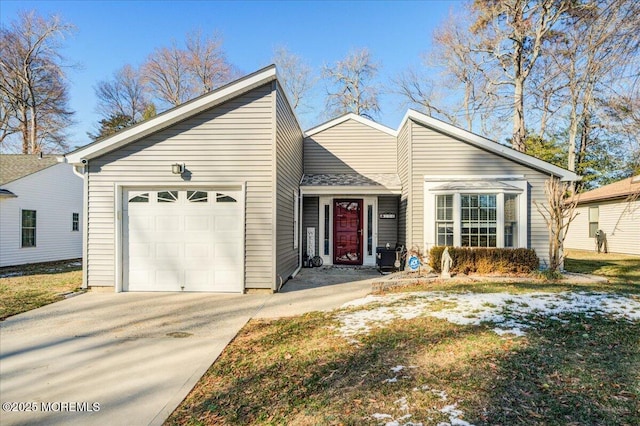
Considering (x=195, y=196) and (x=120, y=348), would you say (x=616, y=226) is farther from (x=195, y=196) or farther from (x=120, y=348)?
(x=120, y=348)

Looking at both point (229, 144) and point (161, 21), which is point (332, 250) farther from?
point (161, 21)

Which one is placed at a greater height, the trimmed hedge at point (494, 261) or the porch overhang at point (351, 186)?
the porch overhang at point (351, 186)

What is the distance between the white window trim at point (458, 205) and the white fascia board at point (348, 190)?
1.07 metres

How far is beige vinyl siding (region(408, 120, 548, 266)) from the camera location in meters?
8.84

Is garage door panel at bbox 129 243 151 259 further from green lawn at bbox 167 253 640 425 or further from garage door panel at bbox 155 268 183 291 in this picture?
green lawn at bbox 167 253 640 425

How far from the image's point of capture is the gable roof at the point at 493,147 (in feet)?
28.6

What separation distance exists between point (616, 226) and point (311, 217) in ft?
46.1

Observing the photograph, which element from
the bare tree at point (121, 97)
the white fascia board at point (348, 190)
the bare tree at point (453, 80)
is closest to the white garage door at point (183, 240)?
the white fascia board at point (348, 190)

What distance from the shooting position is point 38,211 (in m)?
12.4

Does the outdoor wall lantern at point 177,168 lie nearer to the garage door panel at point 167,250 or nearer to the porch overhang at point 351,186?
the garage door panel at point 167,250

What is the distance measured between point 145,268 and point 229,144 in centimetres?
311

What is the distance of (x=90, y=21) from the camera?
11164 millimetres

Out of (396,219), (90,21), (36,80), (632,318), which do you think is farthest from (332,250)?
(36,80)

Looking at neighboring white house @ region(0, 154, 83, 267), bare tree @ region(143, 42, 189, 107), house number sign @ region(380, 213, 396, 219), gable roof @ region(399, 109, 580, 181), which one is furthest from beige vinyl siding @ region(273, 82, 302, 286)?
bare tree @ region(143, 42, 189, 107)
